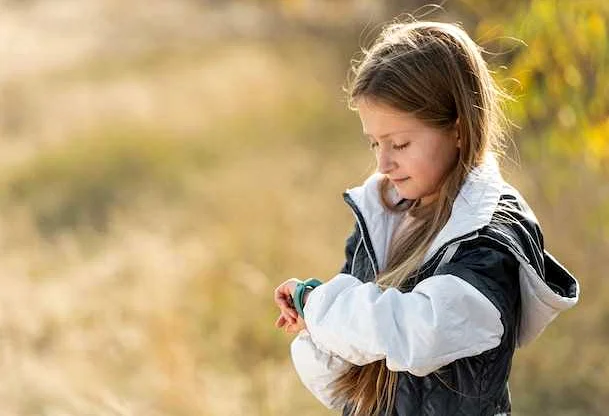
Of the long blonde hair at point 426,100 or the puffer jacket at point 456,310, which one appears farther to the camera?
the long blonde hair at point 426,100

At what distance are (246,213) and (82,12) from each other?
728cm

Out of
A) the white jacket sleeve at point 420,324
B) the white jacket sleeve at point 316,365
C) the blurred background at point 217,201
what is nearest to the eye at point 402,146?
the white jacket sleeve at point 420,324

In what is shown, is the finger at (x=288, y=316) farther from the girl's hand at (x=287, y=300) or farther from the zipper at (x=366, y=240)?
the zipper at (x=366, y=240)

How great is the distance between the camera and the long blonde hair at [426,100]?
7.35 feet

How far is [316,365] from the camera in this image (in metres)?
2.37

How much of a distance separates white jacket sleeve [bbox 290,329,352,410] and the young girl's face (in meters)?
0.36

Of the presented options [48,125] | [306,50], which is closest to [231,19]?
[306,50]

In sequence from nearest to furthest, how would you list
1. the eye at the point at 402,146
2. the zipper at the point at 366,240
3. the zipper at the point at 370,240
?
the zipper at the point at 370,240 < the eye at the point at 402,146 < the zipper at the point at 366,240

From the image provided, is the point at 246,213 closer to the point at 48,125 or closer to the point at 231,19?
the point at 48,125

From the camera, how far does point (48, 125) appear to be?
9.12m

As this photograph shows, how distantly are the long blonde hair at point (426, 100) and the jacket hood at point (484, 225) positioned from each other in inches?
1.3

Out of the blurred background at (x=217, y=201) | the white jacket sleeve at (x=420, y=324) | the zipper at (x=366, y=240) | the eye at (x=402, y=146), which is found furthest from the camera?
the blurred background at (x=217, y=201)

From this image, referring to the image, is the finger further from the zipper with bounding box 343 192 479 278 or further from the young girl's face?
the young girl's face

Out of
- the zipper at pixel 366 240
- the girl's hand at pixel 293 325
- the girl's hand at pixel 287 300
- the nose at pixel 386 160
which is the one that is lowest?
the girl's hand at pixel 293 325
